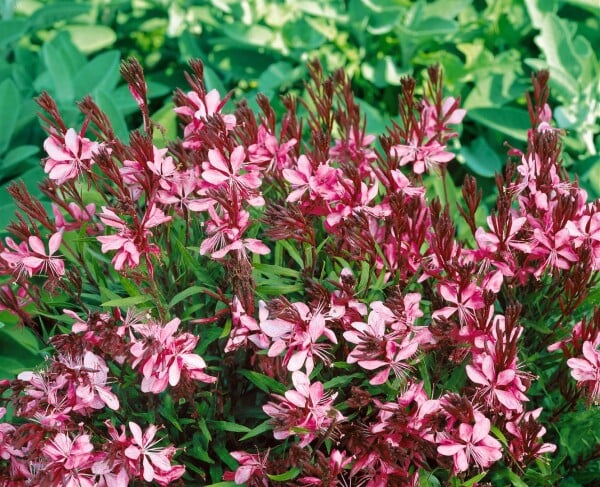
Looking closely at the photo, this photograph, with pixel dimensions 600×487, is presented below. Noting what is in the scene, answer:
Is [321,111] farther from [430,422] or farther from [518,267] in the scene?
[430,422]

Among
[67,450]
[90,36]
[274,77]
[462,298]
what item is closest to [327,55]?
[274,77]

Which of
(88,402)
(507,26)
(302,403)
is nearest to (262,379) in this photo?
(302,403)

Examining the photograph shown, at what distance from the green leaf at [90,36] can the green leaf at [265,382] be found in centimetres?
226

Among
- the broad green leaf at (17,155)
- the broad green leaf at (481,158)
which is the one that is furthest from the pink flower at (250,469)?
the broad green leaf at (481,158)

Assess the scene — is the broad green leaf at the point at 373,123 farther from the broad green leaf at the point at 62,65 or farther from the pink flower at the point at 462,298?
the pink flower at the point at 462,298

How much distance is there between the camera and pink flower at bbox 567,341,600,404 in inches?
56.4

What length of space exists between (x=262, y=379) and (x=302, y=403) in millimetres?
165

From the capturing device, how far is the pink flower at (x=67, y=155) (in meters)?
1.49

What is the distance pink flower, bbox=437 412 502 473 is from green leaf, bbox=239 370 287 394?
0.30 meters

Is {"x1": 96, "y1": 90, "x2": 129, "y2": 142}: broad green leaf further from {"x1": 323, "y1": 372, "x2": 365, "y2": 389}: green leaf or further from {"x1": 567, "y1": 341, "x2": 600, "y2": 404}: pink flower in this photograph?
{"x1": 567, "y1": 341, "x2": 600, "y2": 404}: pink flower

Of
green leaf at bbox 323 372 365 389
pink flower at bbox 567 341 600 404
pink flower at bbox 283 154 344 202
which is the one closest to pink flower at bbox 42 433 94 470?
green leaf at bbox 323 372 365 389

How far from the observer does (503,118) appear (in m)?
2.92

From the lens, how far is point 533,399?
175cm

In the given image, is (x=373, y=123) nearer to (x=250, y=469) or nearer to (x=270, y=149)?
(x=270, y=149)
